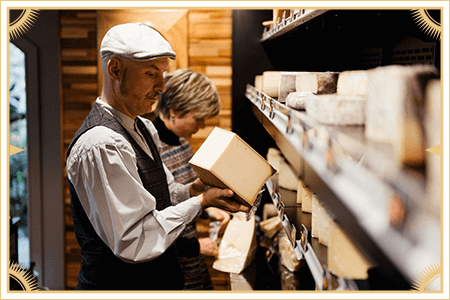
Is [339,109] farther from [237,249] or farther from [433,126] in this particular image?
[237,249]

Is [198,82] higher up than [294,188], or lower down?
higher up

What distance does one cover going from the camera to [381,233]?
0.54 m

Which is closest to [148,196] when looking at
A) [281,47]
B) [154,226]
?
[154,226]

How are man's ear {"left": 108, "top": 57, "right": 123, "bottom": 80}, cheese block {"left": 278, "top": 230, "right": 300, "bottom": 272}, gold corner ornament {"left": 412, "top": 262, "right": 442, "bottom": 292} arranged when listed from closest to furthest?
gold corner ornament {"left": 412, "top": 262, "right": 442, "bottom": 292} → man's ear {"left": 108, "top": 57, "right": 123, "bottom": 80} → cheese block {"left": 278, "top": 230, "right": 300, "bottom": 272}

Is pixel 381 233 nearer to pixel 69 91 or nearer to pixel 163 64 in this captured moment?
pixel 163 64

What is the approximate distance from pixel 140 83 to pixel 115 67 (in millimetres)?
110

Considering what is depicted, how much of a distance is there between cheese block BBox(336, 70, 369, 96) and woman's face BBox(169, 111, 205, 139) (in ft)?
4.15

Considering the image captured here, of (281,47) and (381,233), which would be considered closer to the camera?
(381,233)

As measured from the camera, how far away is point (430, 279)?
56cm

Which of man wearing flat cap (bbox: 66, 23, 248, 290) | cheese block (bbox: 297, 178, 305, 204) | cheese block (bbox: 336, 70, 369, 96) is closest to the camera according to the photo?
cheese block (bbox: 336, 70, 369, 96)

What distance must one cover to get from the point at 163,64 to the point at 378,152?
1.02 metres

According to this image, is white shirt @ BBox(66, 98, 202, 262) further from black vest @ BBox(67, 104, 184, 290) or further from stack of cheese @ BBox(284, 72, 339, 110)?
stack of cheese @ BBox(284, 72, 339, 110)

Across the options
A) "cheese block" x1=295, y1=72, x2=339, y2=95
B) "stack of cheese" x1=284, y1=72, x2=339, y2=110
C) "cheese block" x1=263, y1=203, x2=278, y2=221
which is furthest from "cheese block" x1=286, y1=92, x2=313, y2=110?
"cheese block" x1=263, y1=203, x2=278, y2=221

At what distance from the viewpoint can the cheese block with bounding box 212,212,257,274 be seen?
217 cm
